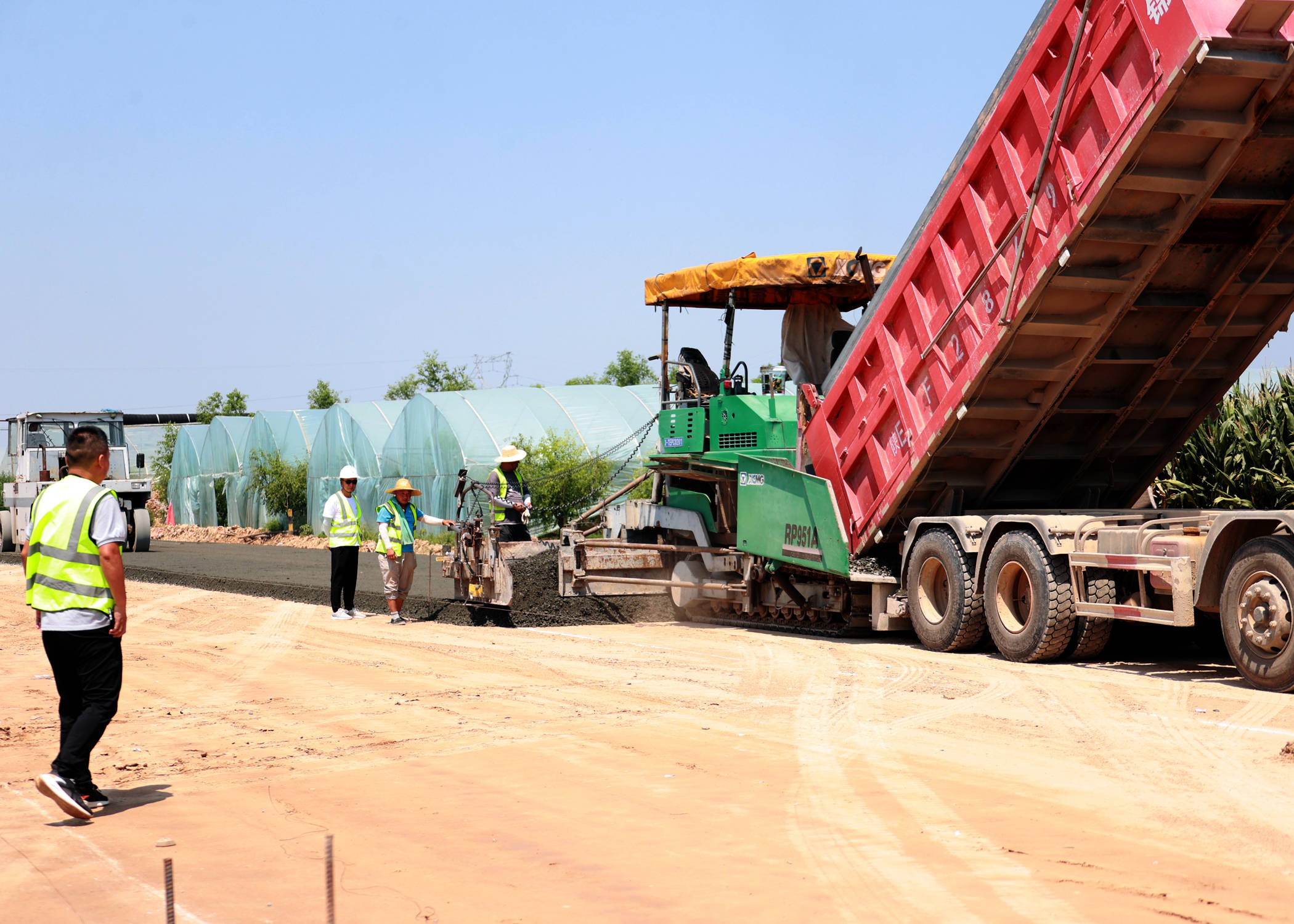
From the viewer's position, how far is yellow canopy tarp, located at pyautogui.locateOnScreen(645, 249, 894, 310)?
39.0 ft

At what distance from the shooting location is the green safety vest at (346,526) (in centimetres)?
1412

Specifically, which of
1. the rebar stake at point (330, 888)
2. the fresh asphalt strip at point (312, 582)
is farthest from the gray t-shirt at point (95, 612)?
the fresh asphalt strip at point (312, 582)

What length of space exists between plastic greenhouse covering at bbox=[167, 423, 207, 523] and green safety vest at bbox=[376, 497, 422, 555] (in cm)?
3208

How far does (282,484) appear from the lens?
1489 inches

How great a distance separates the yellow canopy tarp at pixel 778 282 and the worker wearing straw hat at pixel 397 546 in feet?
11.3

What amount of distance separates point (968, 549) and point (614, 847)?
6.11 m

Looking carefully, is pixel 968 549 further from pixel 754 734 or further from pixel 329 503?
pixel 329 503

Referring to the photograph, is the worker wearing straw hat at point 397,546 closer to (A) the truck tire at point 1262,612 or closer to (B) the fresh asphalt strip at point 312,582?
(B) the fresh asphalt strip at point 312,582

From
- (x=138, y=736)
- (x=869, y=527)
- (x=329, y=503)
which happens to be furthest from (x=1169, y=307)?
(x=329, y=503)

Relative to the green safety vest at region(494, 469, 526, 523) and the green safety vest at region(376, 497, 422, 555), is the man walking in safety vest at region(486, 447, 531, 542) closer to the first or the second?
the green safety vest at region(494, 469, 526, 523)

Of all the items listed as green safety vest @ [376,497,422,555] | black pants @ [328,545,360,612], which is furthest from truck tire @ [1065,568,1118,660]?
black pants @ [328,545,360,612]

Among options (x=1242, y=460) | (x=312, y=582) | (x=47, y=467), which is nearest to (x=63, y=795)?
(x=1242, y=460)

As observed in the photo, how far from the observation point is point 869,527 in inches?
441

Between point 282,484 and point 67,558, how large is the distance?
107 ft
